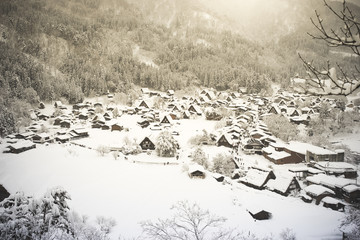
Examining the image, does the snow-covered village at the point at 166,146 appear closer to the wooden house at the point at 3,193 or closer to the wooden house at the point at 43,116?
the wooden house at the point at 3,193

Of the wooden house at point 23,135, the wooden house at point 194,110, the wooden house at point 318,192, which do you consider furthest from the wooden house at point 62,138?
Result: the wooden house at point 318,192

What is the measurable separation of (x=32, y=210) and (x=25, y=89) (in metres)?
67.7

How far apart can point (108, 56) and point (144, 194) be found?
10380 centimetres

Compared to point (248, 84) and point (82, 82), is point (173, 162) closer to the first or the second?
point (82, 82)

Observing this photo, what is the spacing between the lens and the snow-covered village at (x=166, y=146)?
39.1ft

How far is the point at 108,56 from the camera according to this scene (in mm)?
110500

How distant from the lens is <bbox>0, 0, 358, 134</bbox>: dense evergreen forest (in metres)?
71.6

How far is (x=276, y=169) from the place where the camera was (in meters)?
32.4

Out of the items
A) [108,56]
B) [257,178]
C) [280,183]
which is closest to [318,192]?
[280,183]

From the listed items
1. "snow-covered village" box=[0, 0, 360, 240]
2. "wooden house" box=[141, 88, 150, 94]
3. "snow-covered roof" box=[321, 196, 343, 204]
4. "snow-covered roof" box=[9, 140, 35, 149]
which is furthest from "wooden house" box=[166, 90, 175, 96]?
"snow-covered roof" box=[321, 196, 343, 204]

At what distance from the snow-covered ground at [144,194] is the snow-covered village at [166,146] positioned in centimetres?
14

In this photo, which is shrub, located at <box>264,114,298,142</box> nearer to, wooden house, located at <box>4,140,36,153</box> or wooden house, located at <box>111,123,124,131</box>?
wooden house, located at <box>111,123,124,131</box>

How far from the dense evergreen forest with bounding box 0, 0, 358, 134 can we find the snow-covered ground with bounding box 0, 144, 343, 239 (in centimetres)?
2724

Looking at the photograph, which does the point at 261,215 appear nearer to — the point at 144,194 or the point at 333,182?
the point at 144,194
